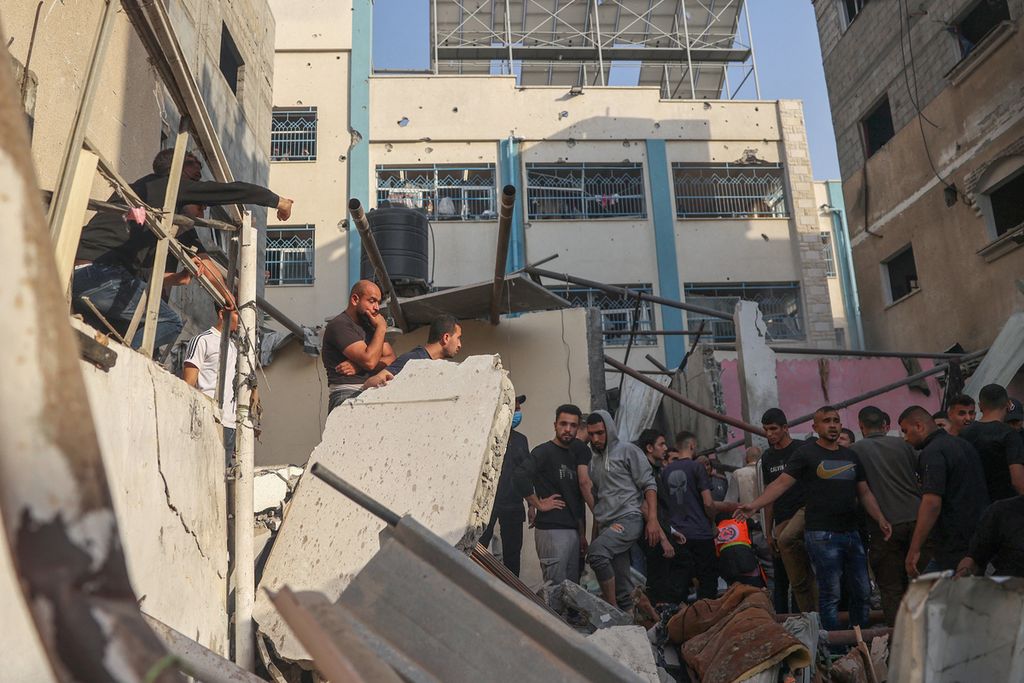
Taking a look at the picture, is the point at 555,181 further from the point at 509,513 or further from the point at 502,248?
the point at 509,513

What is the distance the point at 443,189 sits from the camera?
65.4 ft

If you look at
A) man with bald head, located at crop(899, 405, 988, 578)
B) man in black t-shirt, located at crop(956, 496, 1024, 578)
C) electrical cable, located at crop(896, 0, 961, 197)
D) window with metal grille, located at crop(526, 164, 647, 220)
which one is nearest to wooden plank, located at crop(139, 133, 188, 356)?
man in black t-shirt, located at crop(956, 496, 1024, 578)

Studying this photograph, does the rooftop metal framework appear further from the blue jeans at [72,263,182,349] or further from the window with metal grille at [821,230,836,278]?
the blue jeans at [72,263,182,349]

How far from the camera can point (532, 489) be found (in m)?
6.29

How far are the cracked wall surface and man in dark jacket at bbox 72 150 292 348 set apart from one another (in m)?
0.57

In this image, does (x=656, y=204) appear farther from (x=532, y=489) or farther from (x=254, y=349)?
(x=254, y=349)

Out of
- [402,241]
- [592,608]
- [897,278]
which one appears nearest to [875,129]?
[897,278]

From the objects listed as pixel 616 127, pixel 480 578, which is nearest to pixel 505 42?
pixel 616 127

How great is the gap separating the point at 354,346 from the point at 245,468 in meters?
1.20

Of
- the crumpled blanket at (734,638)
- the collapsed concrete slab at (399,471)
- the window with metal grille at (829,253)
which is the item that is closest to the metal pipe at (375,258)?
the collapsed concrete slab at (399,471)

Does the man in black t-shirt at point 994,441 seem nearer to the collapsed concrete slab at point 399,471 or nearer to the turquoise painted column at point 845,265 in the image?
the collapsed concrete slab at point 399,471

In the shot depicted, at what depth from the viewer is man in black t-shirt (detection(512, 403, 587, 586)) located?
6.25 m

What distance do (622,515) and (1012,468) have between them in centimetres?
259

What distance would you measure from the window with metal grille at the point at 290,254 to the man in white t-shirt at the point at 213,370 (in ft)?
45.1
